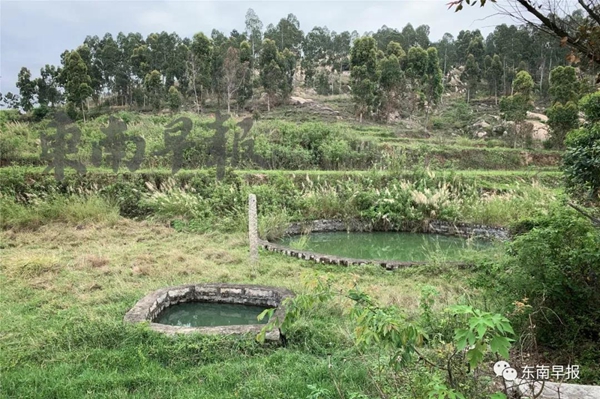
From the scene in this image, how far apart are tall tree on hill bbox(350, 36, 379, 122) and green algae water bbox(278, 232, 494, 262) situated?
18619 mm

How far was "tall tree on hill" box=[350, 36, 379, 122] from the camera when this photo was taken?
85.7ft

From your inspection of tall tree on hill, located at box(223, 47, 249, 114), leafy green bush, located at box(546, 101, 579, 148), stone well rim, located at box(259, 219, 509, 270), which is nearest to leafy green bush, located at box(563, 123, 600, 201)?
stone well rim, located at box(259, 219, 509, 270)

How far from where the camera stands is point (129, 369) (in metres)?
3.09

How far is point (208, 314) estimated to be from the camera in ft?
15.7

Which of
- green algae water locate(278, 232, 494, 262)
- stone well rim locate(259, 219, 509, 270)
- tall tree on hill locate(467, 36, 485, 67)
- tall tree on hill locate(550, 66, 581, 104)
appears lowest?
green algae water locate(278, 232, 494, 262)

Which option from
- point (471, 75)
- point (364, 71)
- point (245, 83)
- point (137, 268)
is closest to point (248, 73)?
point (245, 83)

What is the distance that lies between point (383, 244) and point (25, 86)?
29.6 m

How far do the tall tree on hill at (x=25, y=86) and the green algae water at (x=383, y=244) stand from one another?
90.7ft

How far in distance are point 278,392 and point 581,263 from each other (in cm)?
237

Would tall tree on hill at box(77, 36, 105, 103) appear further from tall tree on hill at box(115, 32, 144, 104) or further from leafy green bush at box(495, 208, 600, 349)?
leafy green bush at box(495, 208, 600, 349)

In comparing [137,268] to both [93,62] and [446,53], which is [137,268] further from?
[446,53]

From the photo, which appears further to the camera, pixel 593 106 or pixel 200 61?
pixel 200 61

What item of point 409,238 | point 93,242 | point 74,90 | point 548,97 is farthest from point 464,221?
point 548,97

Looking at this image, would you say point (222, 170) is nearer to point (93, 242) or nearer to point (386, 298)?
point (93, 242)
